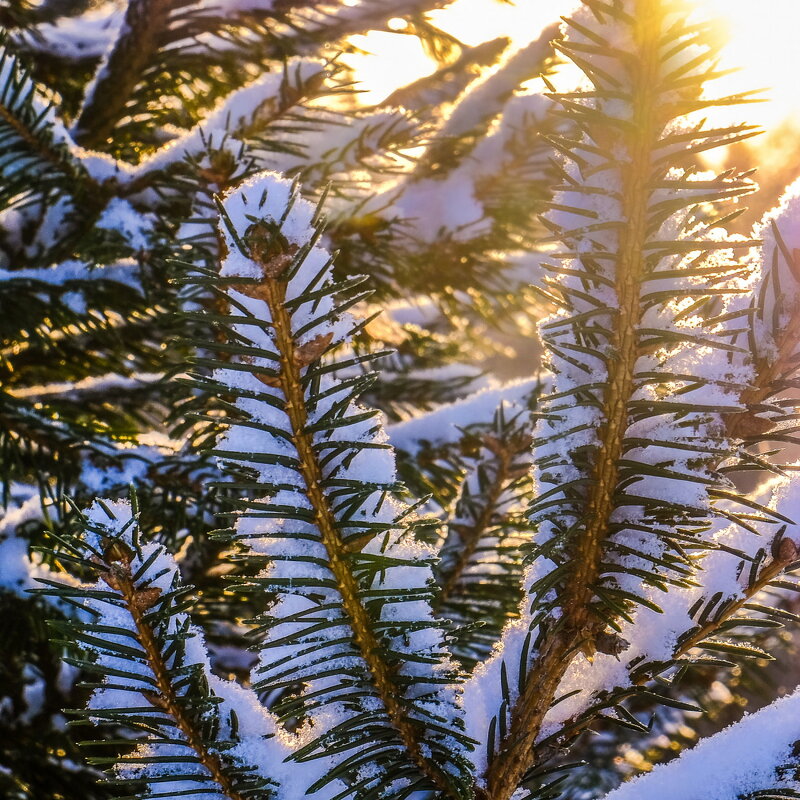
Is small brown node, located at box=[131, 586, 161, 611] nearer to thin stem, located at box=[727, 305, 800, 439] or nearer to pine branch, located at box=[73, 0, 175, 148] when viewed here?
thin stem, located at box=[727, 305, 800, 439]

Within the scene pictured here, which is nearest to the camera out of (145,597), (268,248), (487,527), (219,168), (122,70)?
(268,248)

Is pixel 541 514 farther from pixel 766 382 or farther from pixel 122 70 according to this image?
pixel 122 70

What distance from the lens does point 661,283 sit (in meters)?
0.42

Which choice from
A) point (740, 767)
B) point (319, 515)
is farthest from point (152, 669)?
point (740, 767)

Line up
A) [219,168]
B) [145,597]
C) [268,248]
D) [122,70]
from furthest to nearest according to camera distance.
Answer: [122,70]
[219,168]
[145,597]
[268,248]

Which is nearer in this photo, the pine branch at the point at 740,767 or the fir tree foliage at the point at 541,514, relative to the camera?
the fir tree foliage at the point at 541,514

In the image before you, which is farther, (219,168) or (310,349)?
(219,168)

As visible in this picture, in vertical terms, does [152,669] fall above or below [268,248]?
below

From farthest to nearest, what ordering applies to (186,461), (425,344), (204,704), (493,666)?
(425,344) → (186,461) → (493,666) → (204,704)

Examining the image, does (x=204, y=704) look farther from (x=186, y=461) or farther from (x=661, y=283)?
→ (x=186, y=461)

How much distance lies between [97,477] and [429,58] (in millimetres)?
1334

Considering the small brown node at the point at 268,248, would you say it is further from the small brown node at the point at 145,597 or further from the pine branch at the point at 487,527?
the pine branch at the point at 487,527

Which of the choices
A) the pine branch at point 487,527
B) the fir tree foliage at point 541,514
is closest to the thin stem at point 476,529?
the pine branch at point 487,527

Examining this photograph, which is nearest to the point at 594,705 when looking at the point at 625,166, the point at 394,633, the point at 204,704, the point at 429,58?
the point at 394,633
